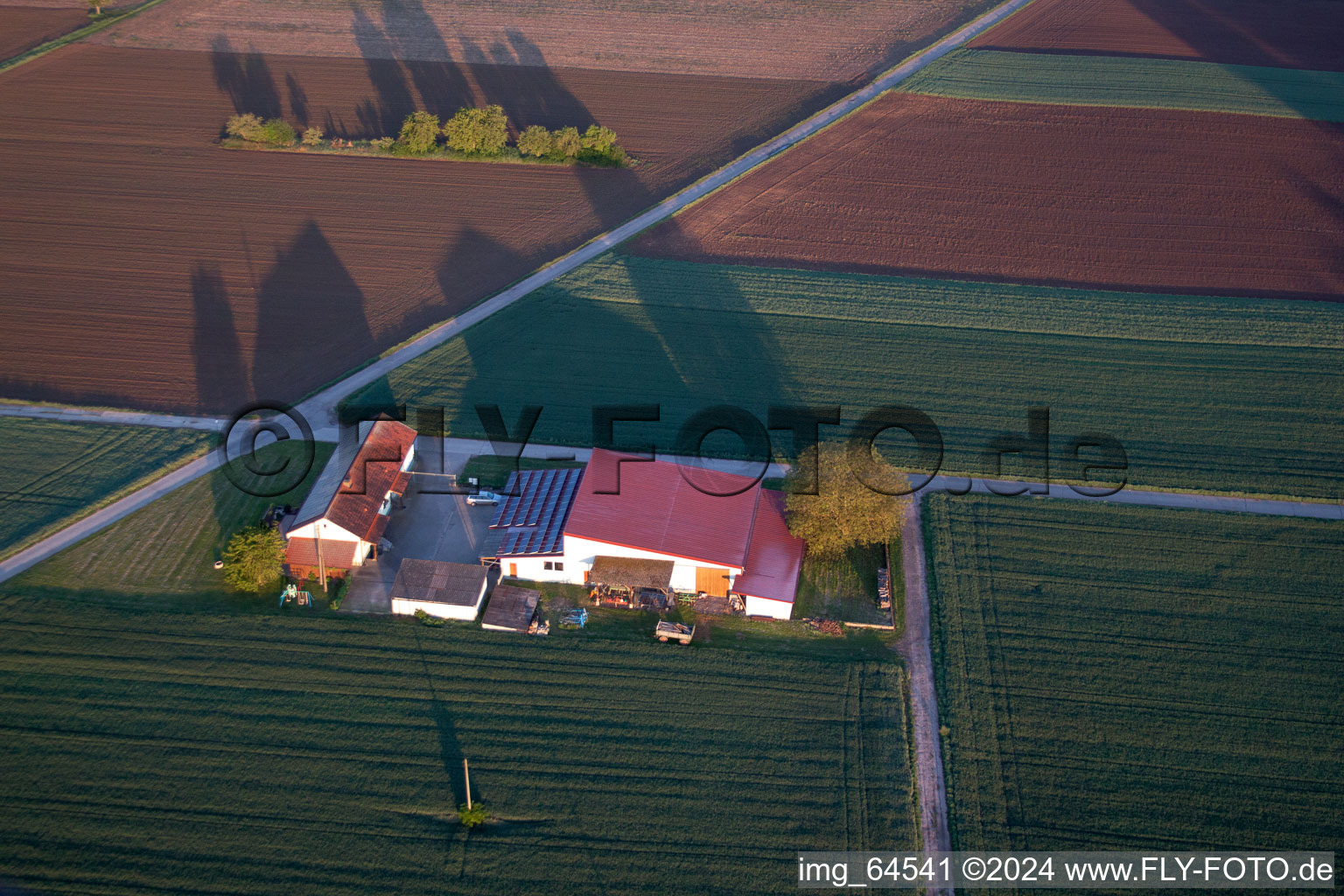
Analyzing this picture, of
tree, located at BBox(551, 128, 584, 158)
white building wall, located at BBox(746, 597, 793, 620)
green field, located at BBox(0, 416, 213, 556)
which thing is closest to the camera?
white building wall, located at BBox(746, 597, 793, 620)

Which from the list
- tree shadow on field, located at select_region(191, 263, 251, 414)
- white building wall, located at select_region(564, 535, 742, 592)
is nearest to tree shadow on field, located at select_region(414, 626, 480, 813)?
white building wall, located at select_region(564, 535, 742, 592)

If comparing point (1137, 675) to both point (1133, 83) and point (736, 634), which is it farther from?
point (1133, 83)

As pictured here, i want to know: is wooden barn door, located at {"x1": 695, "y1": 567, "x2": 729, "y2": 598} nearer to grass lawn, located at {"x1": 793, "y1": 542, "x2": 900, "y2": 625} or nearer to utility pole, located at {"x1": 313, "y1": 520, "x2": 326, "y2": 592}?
grass lawn, located at {"x1": 793, "y1": 542, "x2": 900, "y2": 625}

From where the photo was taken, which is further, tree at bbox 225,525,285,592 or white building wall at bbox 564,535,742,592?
white building wall at bbox 564,535,742,592

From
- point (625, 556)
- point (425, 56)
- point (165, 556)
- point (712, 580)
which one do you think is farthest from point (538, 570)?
→ point (425, 56)

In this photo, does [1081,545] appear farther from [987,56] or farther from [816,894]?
[987,56]

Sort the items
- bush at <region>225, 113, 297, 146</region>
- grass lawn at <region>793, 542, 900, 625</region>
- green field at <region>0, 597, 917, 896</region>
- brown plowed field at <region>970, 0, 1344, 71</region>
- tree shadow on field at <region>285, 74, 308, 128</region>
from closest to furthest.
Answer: green field at <region>0, 597, 917, 896</region> < grass lawn at <region>793, 542, 900, 625</region> < bush at <region>225, 113, 297, 146</region> < tree shadow on field at <region>285, 74, 308, 128</region> < brown plowed field at <region>970, 0, 1344, 71</region>
